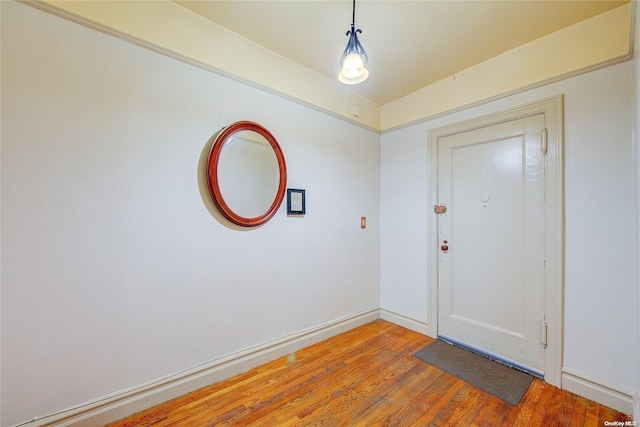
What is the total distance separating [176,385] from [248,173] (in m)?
1.53

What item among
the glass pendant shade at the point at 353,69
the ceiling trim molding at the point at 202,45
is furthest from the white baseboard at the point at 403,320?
the glass pendant shade at the point at 353,69

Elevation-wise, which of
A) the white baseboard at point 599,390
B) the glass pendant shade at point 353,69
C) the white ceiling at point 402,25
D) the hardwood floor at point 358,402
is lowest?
the hardwood floor at point 358,402

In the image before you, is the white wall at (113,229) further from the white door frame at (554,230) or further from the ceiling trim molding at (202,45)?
the white door frame at (554,230)

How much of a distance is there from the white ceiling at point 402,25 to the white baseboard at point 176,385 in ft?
7.98

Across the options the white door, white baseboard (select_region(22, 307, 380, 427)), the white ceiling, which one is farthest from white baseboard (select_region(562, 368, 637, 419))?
the white ceiling

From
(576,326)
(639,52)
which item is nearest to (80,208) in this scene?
(639,52)

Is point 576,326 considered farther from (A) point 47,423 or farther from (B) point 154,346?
(A) point 47,423

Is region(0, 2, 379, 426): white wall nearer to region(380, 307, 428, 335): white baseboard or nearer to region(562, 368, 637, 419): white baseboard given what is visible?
region(380, 307, 428, 335): white baseboard

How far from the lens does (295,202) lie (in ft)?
7.63

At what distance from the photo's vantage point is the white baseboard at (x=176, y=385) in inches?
55.7

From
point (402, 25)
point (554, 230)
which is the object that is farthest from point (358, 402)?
point (402, 25)

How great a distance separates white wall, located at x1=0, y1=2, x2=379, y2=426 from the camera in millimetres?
1293

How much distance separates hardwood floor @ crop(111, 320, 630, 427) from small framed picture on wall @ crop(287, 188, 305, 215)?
4.14ft

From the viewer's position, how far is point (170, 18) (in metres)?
1.67
